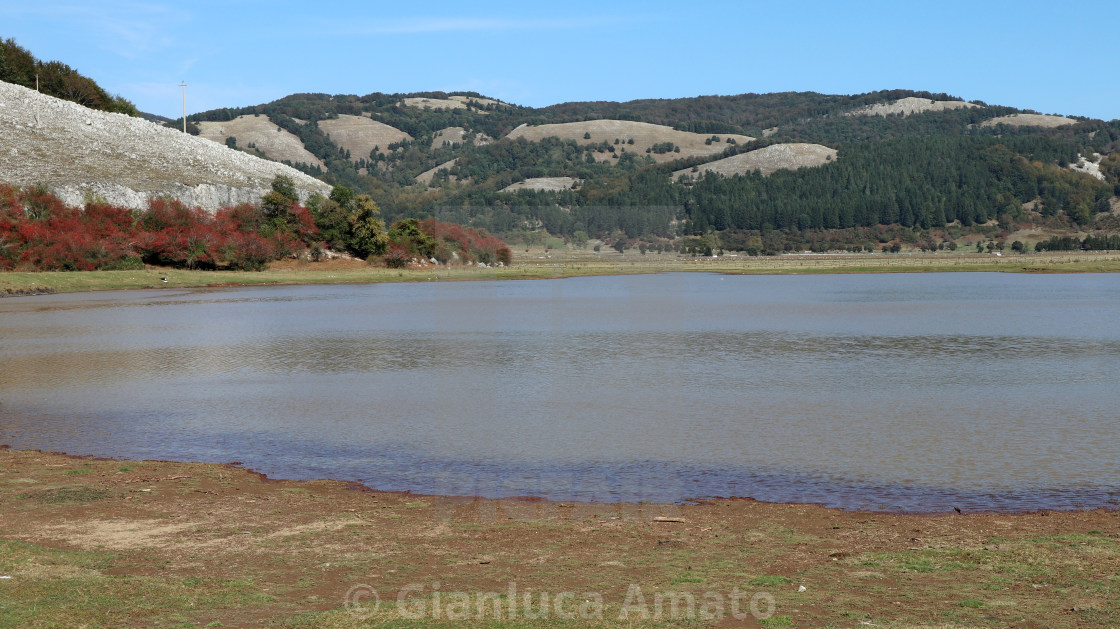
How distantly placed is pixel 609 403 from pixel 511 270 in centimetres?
11590

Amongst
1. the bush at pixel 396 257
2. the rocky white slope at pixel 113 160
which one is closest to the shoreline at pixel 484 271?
the bush at pixel 396 257

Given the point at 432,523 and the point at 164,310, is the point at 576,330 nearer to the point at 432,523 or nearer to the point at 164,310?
the point at 164,310

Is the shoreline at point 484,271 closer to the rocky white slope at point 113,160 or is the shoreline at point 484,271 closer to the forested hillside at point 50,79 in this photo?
the rocky white slope at point 113,160

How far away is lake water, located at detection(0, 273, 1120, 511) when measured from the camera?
17.4 meters

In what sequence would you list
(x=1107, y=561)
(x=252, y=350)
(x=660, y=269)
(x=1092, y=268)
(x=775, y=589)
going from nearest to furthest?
(x=775, y=589), (x=1107, y=561), (x=252, y=350), (x=1092, y=268), (x=660, y=269)

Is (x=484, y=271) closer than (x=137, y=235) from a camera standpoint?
No

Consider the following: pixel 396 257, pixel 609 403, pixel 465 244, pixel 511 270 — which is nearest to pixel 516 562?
pixel 609 403

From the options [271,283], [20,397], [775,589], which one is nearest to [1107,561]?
[775,589]

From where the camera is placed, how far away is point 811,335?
46625 mm

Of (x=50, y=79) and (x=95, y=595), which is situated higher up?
(x=50, y=79)

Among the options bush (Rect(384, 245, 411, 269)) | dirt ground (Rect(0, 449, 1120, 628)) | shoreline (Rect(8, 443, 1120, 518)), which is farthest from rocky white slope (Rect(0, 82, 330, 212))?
dirt ground (Rect(0, 449, 1120, 628))

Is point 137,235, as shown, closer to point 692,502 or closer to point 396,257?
point 396,257

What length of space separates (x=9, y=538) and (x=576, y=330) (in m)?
39.8

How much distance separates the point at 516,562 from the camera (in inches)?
452
